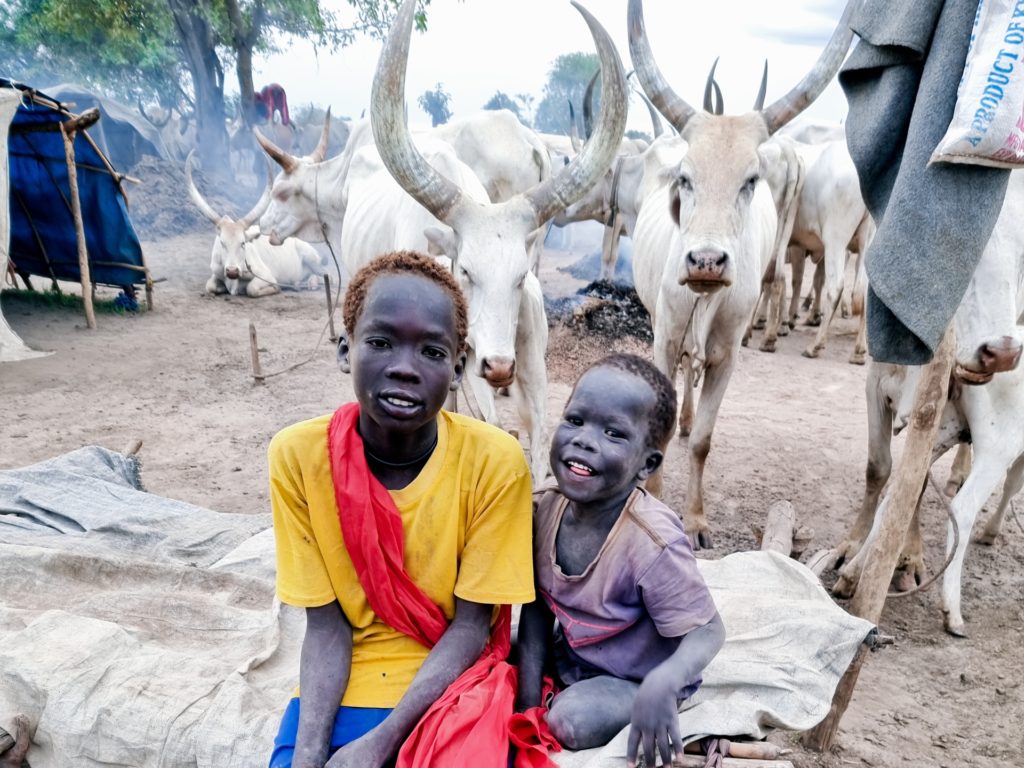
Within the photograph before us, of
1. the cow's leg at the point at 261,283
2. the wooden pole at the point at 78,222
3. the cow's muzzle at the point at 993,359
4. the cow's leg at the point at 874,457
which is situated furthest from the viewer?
the cow's leg at the point at 261,283

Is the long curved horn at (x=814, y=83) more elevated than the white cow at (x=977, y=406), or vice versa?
the long curved horn at (x=814, y=83)

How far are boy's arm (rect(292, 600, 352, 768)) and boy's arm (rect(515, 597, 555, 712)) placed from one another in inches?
17.6

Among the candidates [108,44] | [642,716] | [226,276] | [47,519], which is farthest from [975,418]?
[108,44]

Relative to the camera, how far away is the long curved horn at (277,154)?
6.50 m

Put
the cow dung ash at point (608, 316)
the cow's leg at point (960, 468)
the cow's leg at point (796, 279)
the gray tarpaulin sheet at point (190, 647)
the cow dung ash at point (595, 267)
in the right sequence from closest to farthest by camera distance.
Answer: the gray tarpaulin sheet at point (190, 647) → the cow's leg at point (960, 468) → the cow dung ash at point (608, 316) → the cow's leg at point (796, 279) → the cow dung ash at point (595, 267)

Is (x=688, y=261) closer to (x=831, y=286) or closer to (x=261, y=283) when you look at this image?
(x=831, y=286)

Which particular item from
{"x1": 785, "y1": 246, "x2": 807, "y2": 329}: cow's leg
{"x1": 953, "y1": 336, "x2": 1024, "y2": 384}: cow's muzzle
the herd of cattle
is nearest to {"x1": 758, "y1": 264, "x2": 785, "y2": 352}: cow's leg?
{"x1": 785, "y1": 246, "x2": 807, "y2": 329}: cow's leg

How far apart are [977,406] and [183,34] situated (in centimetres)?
2218

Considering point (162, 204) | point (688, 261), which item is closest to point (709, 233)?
point (688, 261)

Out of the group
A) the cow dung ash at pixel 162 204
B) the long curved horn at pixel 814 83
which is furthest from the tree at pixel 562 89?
the long curved horn at pixel 814 83

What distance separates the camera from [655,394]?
195 cm

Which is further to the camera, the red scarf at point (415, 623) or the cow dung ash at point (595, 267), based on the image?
the cow dung ash at point (595, 267)

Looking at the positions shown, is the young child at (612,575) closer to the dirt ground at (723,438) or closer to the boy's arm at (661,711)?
the boy's arm at (661,711)

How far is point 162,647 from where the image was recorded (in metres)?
2.74
